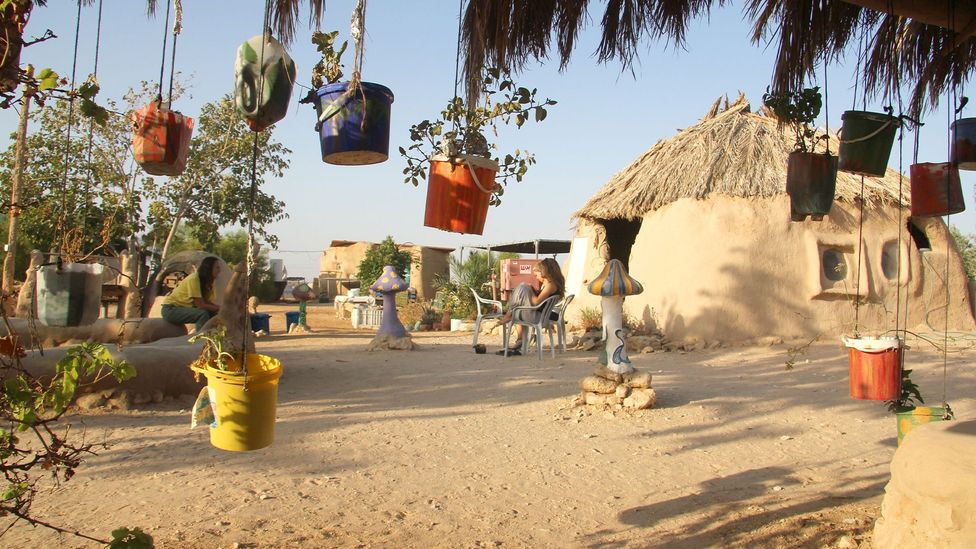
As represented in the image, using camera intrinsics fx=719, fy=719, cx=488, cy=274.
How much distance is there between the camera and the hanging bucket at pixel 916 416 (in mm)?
3436

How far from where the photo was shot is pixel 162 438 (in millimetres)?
4559

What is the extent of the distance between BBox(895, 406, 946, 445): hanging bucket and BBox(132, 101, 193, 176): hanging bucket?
345 cm

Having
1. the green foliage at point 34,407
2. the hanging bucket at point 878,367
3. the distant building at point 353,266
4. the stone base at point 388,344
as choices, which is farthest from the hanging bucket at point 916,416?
the distant building at point 353,266


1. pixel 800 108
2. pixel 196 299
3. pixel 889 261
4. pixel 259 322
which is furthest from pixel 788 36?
pixel 259 322

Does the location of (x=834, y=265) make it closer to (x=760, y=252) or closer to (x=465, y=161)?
(x=760, y=252)

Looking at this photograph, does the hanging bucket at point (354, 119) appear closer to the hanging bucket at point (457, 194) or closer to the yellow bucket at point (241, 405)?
the hanging bucket at point (457, 194)

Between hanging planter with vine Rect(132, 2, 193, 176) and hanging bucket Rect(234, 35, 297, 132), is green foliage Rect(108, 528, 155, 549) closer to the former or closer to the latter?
hanging bucket Rect(234, 35, 297, 132)

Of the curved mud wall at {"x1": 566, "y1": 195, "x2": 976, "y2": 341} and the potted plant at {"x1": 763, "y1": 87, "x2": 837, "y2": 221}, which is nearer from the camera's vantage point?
the potted plant at {"x1": 763, "y1": 87, "x2": 837, "y2": 221}

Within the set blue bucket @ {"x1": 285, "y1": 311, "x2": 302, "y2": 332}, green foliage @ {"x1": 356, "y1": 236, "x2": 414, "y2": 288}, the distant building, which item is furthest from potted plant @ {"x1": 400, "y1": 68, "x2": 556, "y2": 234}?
the distant building

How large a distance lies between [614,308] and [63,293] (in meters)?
4.42

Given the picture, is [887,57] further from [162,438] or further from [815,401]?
[162,438]

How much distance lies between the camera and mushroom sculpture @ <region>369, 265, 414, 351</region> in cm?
966

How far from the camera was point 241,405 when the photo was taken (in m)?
2.24

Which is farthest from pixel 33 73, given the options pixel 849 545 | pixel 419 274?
pixel 419 274
